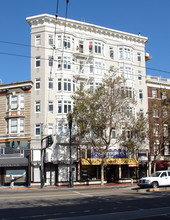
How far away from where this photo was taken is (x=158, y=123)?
38594mm

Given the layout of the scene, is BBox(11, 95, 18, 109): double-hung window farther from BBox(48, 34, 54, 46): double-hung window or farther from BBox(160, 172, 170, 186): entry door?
BBox(160, 172, 170, 186): entry door

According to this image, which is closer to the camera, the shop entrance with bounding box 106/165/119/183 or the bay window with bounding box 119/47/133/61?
the shop entrance with bounding box 106/165/119/183

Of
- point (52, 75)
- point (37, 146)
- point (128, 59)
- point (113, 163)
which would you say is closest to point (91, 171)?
point (113, 163)

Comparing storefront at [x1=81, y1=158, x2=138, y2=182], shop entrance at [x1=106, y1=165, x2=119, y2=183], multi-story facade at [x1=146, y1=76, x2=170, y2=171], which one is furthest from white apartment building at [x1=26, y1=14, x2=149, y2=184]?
shop entrance at [x1=106, y1=165, x2=119, y2=183]

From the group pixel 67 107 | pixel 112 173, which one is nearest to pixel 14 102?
pixel 67 107

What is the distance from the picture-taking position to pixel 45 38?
129 feet

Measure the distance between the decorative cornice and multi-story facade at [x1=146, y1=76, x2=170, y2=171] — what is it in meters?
7.00

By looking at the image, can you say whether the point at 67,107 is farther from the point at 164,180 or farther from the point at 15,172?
the point at 164,180

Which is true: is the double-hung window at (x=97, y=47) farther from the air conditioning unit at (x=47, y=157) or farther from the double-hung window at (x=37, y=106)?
the air conditioning unit at (x=47, y=157)

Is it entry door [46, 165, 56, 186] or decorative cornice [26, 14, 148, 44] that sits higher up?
decorative cornice [26, 14, 148, 44]

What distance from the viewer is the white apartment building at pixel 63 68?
37.2 metres

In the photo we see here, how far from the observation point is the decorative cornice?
39.7 metres

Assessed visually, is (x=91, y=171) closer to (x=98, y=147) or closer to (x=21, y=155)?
(x=98, y=147)

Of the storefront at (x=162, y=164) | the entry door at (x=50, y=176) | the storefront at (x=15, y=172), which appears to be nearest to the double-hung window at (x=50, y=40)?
the storefront at (x=15, y=172)
